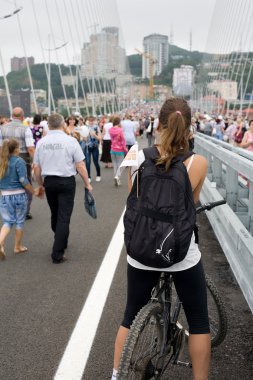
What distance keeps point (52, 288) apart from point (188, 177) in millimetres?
→ 2883

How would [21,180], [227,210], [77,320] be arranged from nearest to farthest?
[77,320] < [227,210] < [21,180]

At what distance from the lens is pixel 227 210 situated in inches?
183

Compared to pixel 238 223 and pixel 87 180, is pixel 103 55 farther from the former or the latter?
pixel 238 223

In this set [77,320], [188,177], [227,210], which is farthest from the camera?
[227,210]

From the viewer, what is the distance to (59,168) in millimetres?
5910

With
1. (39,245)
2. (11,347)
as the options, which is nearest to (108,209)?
(39,245)

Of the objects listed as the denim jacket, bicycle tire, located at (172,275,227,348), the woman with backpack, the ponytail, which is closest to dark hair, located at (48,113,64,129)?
the ponytail

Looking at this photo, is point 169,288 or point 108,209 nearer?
point 169,288

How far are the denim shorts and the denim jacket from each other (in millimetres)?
139

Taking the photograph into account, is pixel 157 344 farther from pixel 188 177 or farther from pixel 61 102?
pixel 61 102

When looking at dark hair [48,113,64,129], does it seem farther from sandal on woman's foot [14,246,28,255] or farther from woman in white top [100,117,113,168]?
woman in white top [100,117,113,168]

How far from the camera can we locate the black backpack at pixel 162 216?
2.48 m

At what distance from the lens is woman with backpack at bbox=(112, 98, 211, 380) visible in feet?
8.21

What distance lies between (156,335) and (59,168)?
3430 millimetres
